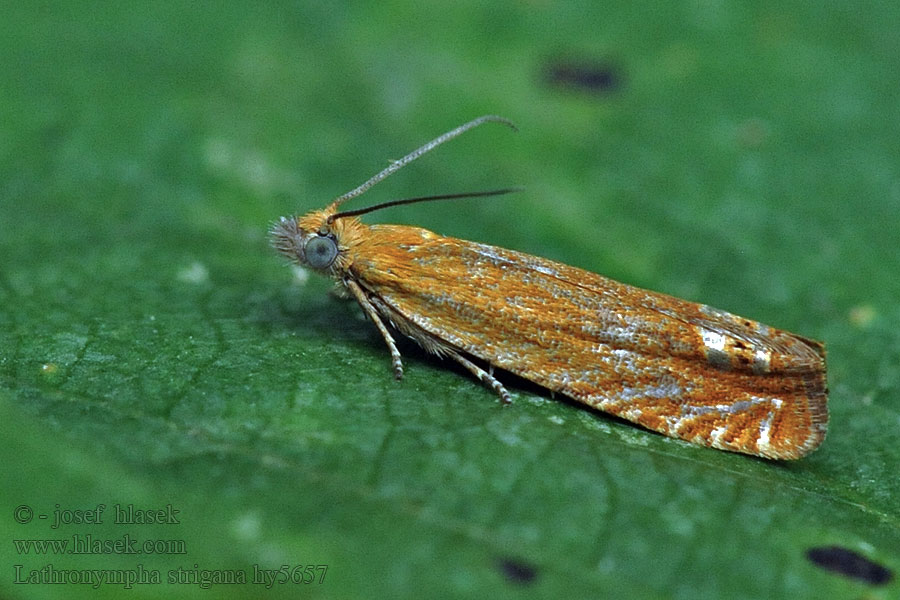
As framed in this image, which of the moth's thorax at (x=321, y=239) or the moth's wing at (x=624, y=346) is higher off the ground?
the moth's wing at (x=624, y=346)

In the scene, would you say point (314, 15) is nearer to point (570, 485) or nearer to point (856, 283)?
point (856, 283)

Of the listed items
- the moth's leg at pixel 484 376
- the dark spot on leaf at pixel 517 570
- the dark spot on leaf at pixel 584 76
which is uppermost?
the dark spot on leaf at pixel 584 76

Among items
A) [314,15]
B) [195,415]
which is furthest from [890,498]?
[314,15]

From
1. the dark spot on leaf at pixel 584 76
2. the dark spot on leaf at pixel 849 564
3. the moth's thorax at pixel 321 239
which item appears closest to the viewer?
the dark spot on leaf at pixel 849 564

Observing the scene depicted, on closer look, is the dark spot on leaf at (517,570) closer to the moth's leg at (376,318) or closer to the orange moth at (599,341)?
the orange moth at (599,341)

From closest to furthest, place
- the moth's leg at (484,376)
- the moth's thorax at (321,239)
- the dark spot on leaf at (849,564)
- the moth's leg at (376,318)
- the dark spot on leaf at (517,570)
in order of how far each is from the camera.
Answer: the dark spot on leaf at (517,570)
the dark spot on leaf at (849,564)
the moth's leg at (484,376)
the moth's leg at (376,318)
the moth's thorax at (321,239)

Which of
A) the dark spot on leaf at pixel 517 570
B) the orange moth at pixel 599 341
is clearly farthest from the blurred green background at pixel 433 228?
the orange moth at pixel 599 341

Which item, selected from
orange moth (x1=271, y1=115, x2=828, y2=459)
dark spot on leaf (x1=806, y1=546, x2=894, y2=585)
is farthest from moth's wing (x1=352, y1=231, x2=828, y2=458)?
dark spot on leaf (x1=806, y1=546, x2=894, y2=585)

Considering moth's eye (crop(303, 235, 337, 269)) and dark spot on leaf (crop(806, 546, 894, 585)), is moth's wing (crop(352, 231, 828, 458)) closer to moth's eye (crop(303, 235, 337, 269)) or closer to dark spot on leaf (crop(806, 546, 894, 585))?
moth's eye (crop(303, 235, 337, 269))
